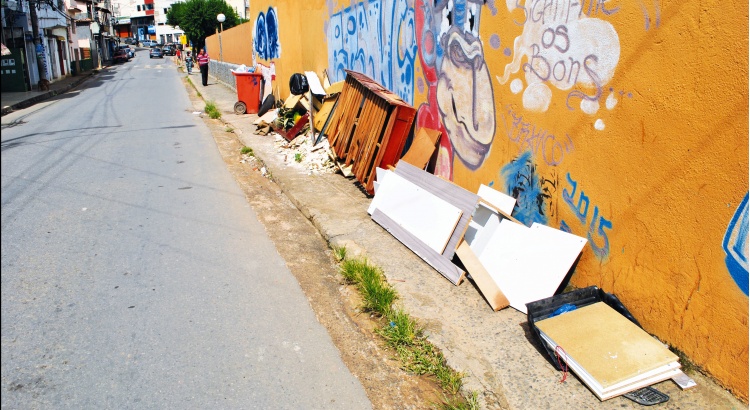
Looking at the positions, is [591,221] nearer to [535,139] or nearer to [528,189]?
[528,189]

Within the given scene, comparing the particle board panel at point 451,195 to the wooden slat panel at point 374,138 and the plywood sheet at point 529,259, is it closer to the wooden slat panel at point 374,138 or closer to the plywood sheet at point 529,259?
the plywood sheet at point 529,259

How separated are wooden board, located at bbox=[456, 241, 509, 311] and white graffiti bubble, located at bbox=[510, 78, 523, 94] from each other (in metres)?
1.47

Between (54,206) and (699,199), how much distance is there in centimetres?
691

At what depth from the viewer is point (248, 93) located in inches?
615

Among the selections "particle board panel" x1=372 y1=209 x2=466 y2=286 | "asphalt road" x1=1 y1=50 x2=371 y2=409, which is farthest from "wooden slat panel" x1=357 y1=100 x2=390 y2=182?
"asphalt road" x1=1 y1=50 x2=371 y2=409

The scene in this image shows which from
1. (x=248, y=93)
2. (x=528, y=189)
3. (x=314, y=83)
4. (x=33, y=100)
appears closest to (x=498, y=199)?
(x=528, y=189)

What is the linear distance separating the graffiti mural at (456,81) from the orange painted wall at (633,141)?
0.02m

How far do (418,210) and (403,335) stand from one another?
75.8 inches

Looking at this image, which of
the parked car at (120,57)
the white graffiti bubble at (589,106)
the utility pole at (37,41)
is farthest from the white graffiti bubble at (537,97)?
the parked car at (120,57)

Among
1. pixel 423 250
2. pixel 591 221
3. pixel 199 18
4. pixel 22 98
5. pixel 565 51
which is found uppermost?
pixel 199 18

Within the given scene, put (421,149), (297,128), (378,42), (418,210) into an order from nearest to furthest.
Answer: (418,210) < (421,149) < (378,42) < (297,128)

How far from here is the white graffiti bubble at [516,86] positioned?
15.3ft

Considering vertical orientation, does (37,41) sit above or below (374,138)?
above

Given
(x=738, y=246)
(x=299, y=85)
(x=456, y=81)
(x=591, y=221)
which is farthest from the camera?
(x=299, y=85)
